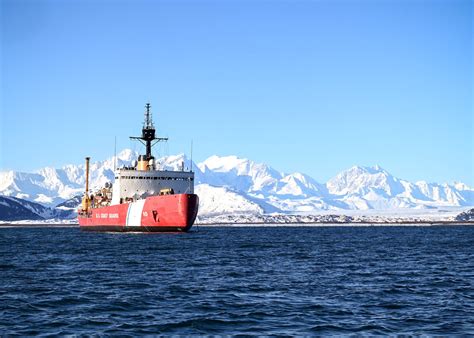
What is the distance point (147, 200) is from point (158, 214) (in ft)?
8.96

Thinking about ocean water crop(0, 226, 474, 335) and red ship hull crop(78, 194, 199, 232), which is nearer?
ocean water crop(0, 226, 474, 335)

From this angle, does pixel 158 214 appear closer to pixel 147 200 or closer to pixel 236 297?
pixel 147 200

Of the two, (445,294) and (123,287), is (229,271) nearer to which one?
(123,287)

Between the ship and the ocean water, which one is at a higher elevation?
the ship

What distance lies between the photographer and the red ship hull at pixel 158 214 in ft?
309

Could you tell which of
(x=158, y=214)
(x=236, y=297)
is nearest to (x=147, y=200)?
(x=158, y=214)

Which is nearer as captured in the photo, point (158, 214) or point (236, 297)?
point (236, 297)

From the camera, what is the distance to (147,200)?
98.2m

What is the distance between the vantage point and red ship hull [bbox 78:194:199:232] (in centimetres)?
9406

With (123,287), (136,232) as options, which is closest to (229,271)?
(123,287)

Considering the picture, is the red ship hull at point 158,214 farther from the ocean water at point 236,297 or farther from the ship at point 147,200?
the ocean water at point 236,297

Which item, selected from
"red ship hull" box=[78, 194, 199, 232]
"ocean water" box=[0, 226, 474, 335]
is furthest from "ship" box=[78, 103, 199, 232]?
"ocean water" box=[0, 226, 474, 335]

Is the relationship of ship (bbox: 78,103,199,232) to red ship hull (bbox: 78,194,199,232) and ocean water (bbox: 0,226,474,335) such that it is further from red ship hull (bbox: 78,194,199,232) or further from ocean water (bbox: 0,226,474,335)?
ocean water (bbox: 0,226,474,335)

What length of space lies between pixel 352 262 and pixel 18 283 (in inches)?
941
